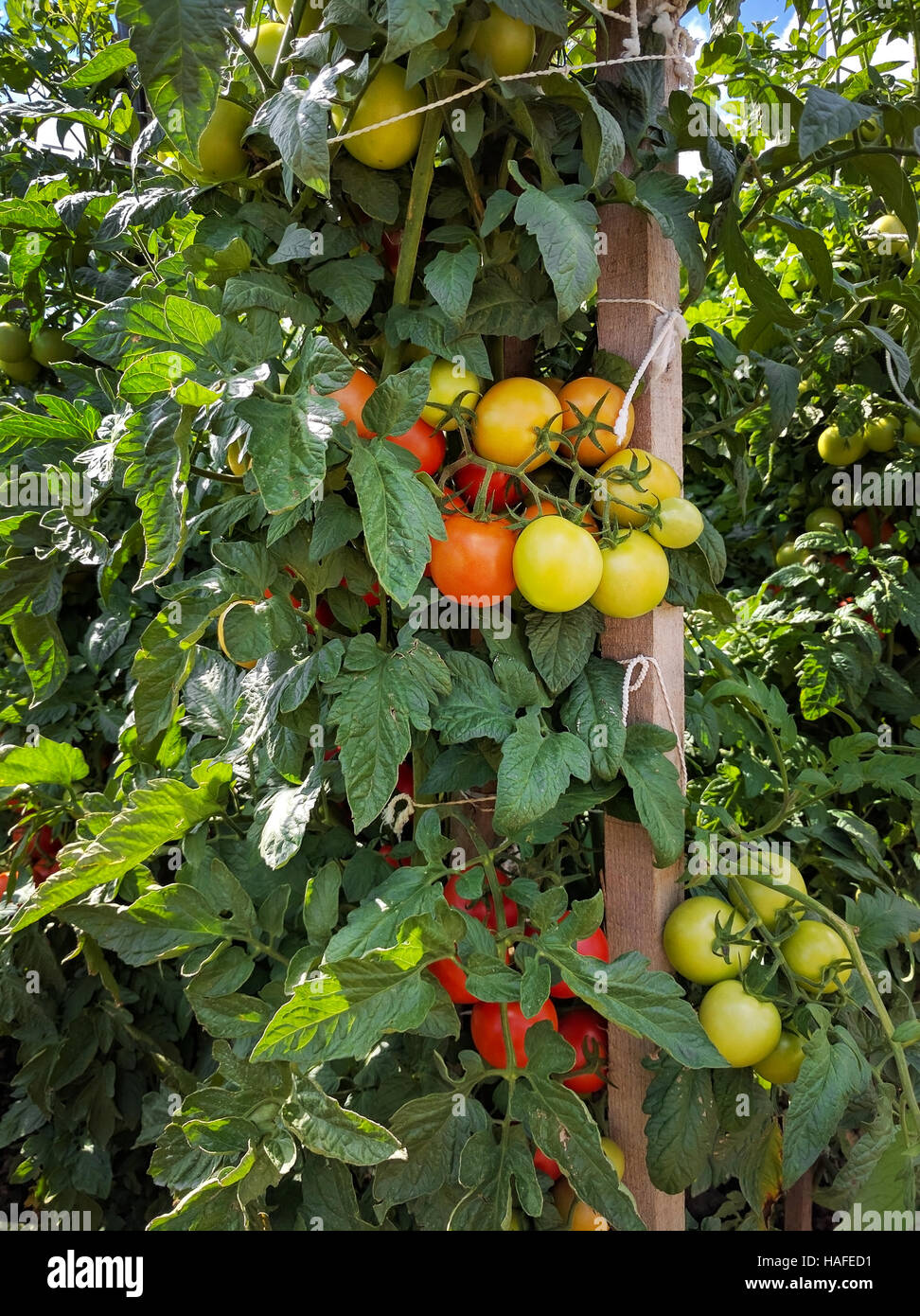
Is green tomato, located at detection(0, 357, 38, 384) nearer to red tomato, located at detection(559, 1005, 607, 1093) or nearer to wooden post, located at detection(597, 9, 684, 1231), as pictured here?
wooden post, located at detection(597, 9, 684, 1231)

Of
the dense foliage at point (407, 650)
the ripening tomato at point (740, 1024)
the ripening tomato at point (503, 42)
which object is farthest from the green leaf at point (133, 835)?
the ripening tomato at point (503, 42)

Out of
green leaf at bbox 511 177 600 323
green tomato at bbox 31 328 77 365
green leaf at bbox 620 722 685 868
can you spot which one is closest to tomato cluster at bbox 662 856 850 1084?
green leaf at bbox 620 722 685 868

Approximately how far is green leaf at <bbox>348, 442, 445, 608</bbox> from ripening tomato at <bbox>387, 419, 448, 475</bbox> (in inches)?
4.1

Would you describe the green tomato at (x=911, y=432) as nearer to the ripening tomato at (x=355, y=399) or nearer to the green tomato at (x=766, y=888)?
Answer: the green tomato at (x=766, y=888)

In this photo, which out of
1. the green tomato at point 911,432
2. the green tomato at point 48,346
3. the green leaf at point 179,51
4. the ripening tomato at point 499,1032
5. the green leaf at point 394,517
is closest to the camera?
the green leaf at point 179,51

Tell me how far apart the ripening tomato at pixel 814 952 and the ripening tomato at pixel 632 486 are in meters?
0.41

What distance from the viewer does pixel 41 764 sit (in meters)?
1.03

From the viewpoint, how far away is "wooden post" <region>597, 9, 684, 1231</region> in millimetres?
850

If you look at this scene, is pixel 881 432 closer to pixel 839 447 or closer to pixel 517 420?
pixel 839 447

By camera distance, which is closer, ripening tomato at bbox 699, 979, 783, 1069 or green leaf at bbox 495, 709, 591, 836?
green leaf at bbox 495, 709, 591, 836

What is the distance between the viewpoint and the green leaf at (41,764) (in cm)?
100

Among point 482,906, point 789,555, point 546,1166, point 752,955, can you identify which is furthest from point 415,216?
point 789,555

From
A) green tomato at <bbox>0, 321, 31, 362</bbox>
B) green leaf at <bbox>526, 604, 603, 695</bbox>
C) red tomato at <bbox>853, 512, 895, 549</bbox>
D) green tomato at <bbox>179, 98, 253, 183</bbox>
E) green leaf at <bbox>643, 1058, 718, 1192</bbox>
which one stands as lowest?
green leaf at <bbox>643, 1058, 718, 1192</bbox>
